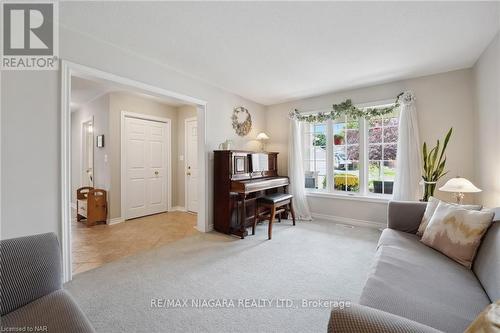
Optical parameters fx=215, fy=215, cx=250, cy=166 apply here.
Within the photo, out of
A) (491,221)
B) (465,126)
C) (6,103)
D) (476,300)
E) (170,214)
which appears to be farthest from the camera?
(170,214)

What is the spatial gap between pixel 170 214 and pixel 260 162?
2.34 m

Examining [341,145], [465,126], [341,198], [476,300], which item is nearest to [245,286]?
[476,300]

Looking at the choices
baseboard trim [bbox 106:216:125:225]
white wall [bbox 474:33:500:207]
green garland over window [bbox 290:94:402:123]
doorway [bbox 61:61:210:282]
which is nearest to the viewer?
doorway [bbox 61:61:210:282]

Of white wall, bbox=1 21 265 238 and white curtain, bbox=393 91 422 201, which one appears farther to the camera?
white curtain, bbox=393 91 422 201

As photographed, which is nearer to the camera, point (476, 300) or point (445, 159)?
point (476, 300)

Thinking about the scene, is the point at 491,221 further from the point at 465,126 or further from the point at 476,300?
the point at 465,126

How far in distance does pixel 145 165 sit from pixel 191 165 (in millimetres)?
956

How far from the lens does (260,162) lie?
13.4 feet

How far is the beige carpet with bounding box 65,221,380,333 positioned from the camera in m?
1.58

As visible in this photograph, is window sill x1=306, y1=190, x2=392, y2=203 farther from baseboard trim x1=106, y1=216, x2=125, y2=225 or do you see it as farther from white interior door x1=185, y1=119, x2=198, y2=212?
baseboard trim x1=106, y1=216, x2=125, y2=225

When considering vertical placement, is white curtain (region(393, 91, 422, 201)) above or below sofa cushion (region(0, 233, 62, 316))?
above

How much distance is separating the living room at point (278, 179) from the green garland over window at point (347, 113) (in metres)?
0.04

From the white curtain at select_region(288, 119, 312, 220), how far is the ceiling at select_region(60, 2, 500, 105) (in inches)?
53.3

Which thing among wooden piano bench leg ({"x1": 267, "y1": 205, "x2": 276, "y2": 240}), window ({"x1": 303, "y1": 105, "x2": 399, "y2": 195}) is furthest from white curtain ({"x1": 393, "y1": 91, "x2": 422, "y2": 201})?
wooden piano bench leg ({"x1": 267, "y1": 205, "x2": 276, "y2": 240})
